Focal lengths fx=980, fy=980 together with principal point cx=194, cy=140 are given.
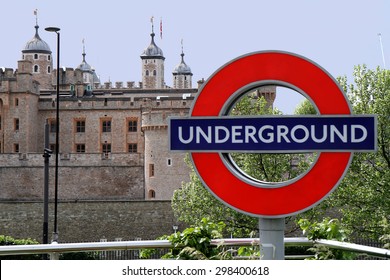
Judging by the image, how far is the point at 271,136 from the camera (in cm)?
709

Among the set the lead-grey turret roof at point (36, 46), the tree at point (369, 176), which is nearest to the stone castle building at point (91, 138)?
the lead-grey turret roof at point (36, 46)

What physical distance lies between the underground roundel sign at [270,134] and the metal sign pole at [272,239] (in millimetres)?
90

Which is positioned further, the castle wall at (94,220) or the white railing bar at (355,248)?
the castle wall at (94,220)

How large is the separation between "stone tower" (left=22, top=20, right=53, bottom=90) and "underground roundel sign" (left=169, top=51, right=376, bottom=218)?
104m

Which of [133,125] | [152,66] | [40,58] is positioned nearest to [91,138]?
[133,125]

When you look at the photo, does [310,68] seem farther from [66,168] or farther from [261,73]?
[66,168]

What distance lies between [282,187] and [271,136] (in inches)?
16.2

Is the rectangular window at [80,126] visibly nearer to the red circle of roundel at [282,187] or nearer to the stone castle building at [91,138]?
the stone castle building at [91,138]

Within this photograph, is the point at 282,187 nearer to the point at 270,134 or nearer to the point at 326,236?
the point at 270,134

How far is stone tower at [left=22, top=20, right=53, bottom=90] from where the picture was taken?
110 metres

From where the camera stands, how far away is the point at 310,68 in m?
7.28

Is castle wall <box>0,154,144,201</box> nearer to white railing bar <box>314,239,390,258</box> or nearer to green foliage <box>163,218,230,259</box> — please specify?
green foliage <box>163,218,230,259</box>

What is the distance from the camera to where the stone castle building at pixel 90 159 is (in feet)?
188

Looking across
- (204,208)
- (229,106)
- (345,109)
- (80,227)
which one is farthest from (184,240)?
(80,227)
